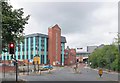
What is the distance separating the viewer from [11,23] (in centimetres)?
3372

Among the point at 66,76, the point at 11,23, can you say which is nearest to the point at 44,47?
the point at 66,76

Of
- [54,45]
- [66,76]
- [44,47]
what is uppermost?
[54,45]

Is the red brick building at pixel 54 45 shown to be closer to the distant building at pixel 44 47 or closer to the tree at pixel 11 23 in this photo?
the distant building at pixel 44 47

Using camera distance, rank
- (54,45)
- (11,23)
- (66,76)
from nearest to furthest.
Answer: (11,23)
(66,76)
(54,45)

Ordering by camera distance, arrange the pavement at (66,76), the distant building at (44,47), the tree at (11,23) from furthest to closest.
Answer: the distant building at (44,47)
the pavement at (66,76)
the tree at (11,23)

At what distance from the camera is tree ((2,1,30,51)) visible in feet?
108

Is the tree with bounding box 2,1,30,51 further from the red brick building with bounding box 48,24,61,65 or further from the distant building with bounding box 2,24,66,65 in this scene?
the red brick building with bounding box 48,24,61,65

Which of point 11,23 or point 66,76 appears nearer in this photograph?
point 11,23

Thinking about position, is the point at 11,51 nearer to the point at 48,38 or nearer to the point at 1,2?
the point at 1,2

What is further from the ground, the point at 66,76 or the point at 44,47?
the point at 44,47

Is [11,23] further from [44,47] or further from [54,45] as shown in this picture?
[54,45]

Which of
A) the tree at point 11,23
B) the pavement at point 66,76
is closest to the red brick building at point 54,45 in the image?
the pavement at point 66,76

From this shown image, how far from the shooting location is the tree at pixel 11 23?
32.8m

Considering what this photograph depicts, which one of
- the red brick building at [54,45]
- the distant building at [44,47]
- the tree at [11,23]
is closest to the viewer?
the tree at [11,23]
